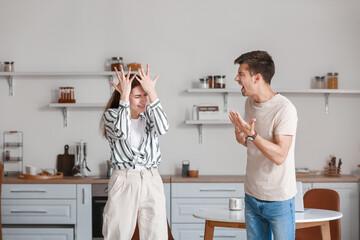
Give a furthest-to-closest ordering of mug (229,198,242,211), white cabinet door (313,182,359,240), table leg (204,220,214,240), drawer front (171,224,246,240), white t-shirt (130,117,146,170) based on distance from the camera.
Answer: white cabinet door (313,182,359,240) < drawer front (171,224,246,240) < mug (229,198,242,211) < table leg (204,220,214,240) < white t-shirt (130,117,146,170)

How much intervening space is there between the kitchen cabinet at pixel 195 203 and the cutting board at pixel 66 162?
1129mm

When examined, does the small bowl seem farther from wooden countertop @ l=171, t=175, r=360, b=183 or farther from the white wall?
the white wall

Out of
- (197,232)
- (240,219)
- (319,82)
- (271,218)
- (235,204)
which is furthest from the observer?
(319,82)

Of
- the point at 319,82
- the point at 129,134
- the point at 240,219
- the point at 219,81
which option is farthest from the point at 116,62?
the point at 129,134

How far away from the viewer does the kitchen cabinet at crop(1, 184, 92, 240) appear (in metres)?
4.62

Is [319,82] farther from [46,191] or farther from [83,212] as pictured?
[46,191]

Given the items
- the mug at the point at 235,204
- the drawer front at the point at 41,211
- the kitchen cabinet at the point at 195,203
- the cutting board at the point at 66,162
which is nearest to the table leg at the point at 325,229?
the mug at the point at 235,204

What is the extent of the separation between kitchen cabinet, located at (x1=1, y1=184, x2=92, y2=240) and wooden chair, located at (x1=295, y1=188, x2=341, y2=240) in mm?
1927

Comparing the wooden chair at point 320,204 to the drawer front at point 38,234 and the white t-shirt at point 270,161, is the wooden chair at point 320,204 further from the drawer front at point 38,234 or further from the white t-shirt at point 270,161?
the drawer front at point 38,234

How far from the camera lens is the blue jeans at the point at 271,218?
2328mm

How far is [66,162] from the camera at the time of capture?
512 cm

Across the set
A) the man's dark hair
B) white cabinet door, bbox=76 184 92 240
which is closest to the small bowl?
white cabinet door, bbox=76 184 92 240

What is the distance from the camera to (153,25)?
5188mm

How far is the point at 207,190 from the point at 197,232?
385 mm
